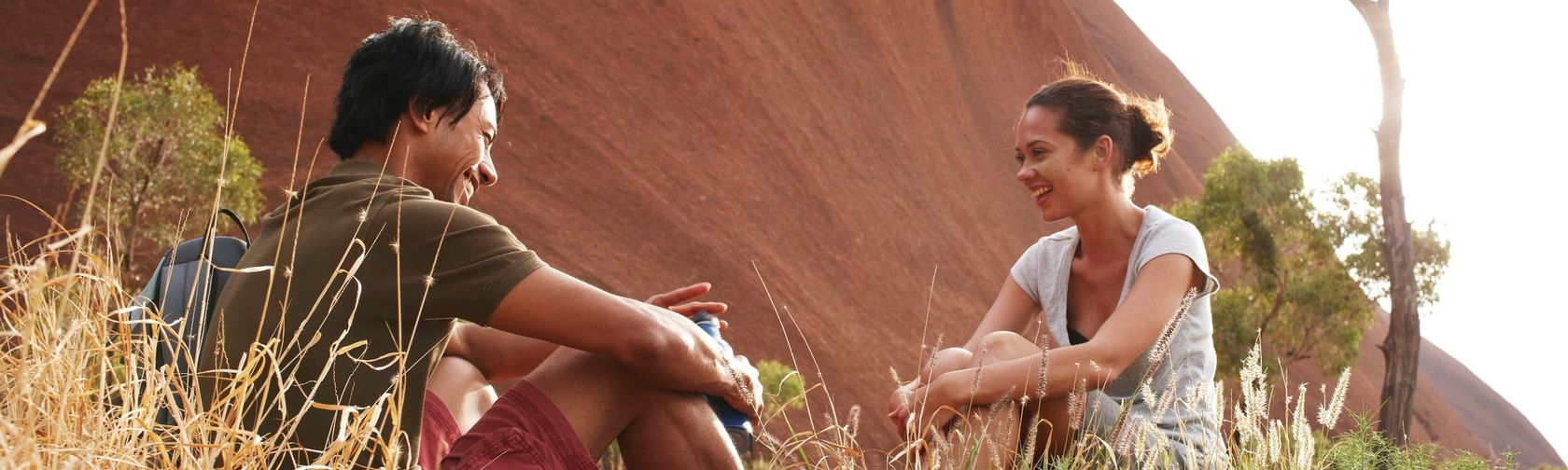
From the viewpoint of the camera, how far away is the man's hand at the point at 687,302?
2.36 metres

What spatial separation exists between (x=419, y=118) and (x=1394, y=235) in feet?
41.2

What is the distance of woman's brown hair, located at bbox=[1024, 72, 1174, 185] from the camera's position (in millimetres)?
3127

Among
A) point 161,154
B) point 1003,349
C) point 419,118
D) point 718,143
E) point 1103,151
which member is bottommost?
point 161,154

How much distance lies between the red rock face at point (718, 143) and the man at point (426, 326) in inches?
489

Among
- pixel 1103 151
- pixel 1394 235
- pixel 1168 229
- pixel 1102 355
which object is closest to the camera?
pixel 1102 355

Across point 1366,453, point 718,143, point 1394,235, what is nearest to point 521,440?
point 1366,453

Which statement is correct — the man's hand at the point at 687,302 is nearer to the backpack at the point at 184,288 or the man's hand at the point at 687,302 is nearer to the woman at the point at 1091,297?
the woman at the point at 1091,297

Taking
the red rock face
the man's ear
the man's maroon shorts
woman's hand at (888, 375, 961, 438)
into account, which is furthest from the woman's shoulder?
the red rock face

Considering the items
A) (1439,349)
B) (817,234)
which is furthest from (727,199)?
(1439,349)

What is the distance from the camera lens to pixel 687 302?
249cm

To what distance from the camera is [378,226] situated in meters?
1.92

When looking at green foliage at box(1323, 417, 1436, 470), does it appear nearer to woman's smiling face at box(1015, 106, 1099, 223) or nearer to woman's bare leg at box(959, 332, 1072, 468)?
woman's bare leg at box(959, 332, 1072, 468)

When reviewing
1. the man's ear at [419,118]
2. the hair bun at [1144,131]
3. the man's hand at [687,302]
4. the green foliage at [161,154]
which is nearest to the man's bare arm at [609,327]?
the man's hand at [687,302]

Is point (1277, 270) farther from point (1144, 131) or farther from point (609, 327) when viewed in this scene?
point (609, 327)
